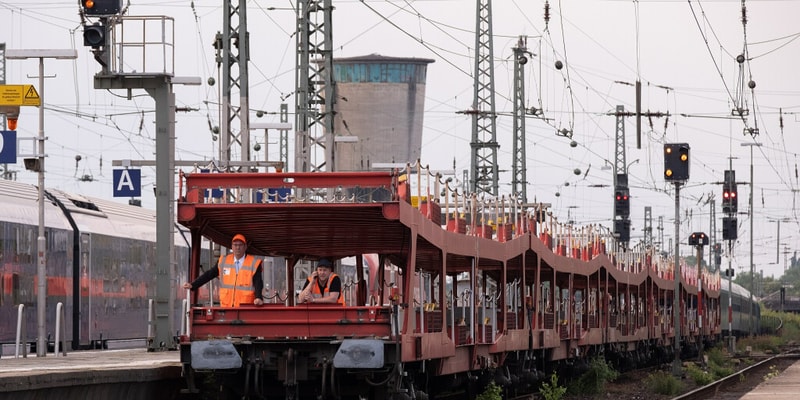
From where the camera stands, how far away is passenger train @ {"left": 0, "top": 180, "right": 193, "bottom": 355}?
28.2m

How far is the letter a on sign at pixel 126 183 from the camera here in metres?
32.5

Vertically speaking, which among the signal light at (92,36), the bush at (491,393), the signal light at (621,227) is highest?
the signal light at (92,36)

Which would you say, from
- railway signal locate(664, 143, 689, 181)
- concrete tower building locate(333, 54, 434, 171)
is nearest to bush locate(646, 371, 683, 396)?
railway signal locate(664, 143, 689, 181)

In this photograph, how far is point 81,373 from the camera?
17125mm

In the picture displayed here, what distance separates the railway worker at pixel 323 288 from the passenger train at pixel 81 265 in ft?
23.6

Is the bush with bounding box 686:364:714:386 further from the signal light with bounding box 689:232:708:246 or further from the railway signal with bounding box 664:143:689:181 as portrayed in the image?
the signal light with bounding box 689:232:708:246

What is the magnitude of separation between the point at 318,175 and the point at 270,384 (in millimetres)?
2557

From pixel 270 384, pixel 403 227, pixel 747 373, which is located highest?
pixel 403 227

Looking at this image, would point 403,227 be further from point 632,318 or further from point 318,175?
point 632,318

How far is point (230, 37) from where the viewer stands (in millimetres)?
32312

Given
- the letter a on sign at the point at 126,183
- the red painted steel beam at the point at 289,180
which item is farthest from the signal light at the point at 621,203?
the red painted steel beam at the point at 289,180

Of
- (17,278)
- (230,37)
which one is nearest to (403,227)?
(17,278)

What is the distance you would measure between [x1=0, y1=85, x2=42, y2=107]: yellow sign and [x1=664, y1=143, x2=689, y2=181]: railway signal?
1553cm

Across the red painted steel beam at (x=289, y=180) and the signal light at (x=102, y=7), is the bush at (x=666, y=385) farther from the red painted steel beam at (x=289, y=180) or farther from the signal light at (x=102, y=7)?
the red painted steel beam at (x=289, y=180)
